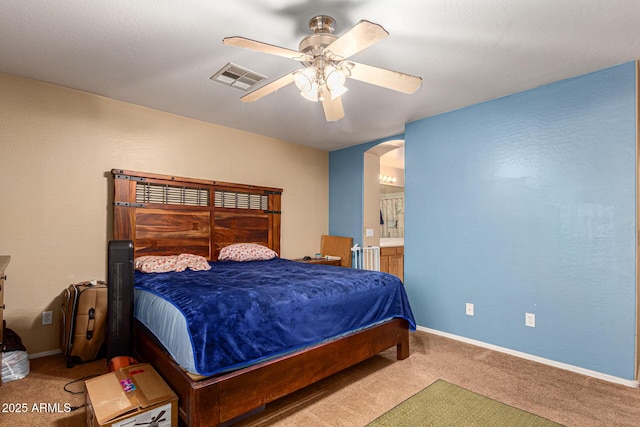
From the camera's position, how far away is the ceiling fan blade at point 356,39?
1.55 metres

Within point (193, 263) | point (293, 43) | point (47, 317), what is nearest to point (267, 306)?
point (193, 263)

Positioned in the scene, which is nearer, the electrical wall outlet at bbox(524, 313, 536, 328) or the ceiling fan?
the ceiling fan

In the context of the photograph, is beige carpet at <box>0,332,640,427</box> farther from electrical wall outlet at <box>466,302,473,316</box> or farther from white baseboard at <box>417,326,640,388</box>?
electrical wall outlet at <box>466,302,473,316</box>

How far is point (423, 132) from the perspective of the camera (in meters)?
3.84

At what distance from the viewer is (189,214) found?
12.3 ft

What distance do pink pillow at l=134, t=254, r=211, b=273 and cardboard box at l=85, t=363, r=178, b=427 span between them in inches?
43.9

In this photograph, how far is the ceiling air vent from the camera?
8.78 feet

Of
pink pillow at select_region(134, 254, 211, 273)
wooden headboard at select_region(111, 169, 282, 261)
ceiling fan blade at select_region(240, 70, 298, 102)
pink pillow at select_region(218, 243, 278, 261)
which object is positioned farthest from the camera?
pink pillow at select_region(218, 243, 278, 261)

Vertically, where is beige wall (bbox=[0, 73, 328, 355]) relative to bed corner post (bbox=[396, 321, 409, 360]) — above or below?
above

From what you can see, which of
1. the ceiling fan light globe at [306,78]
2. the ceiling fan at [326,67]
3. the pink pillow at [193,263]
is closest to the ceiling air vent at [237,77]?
the ceiling fan at [326,67]

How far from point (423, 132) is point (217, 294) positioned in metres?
3.00

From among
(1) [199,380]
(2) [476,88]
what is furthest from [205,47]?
(2) [476,88]

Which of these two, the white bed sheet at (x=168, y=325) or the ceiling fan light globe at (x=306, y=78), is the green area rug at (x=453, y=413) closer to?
the white bed sheet at (x=168, y=325)

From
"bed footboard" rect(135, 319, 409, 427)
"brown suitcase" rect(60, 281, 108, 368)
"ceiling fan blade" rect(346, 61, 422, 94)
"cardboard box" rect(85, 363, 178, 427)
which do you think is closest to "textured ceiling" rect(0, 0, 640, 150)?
"ceiling fan blade" rect(346, 61, 422, 94)
